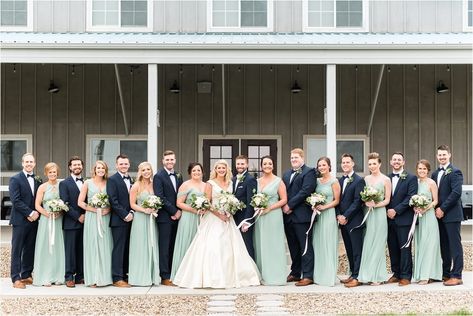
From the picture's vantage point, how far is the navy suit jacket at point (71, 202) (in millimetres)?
8938

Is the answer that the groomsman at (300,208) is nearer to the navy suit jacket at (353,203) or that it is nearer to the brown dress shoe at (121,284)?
the navy suit jacket at (353,203)

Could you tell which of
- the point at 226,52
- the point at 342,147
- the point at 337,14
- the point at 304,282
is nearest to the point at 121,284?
the point at 304,282

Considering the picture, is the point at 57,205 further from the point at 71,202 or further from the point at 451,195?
the point at 451,195

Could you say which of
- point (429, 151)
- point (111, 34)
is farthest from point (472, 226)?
point (111, 34)

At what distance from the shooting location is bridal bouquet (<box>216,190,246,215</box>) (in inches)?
346

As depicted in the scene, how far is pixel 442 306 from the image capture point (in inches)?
300

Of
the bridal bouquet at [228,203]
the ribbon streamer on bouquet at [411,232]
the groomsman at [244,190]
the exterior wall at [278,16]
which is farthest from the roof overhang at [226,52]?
the exterior wall at [278,16]

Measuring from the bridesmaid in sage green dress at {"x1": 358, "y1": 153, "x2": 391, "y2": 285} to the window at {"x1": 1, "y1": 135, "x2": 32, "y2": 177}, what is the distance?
865 centimetres

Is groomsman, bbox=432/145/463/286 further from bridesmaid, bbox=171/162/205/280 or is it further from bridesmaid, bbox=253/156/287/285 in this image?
bridesmaid, bbox=171/162/205/280

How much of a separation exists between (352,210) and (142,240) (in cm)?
284

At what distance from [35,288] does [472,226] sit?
7.61m

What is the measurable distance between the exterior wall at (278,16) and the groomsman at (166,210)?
21.5ft

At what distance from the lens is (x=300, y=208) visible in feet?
29.8

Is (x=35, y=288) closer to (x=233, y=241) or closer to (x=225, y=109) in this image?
(x=233, y=241)
